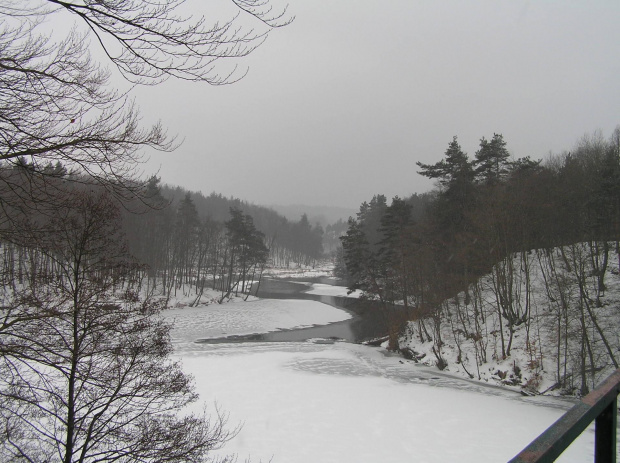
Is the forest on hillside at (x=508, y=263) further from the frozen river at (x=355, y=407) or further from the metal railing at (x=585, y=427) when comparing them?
the metal railing at (x=585, y=427)

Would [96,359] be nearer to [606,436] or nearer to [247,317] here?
[606,436]

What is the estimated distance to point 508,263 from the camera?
26234 millimetres

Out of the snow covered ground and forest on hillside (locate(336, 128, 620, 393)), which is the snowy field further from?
the snow covered ground

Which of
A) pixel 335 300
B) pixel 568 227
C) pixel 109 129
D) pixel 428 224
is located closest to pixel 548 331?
pixel 568 227

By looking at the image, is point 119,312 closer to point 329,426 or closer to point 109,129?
point 109,129

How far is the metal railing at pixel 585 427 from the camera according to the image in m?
1.21

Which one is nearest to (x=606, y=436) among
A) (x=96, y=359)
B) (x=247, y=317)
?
(x=96, y=359)

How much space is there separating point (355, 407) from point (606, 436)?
1698 cm

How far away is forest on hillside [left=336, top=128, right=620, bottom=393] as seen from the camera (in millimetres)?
20688

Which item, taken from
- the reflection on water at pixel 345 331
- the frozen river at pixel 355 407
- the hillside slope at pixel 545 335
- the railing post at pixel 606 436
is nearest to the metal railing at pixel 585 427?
the railing post at pixel 606 436

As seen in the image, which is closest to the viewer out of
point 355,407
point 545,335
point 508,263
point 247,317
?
point 355,407

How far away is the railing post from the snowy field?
12072 millimetres

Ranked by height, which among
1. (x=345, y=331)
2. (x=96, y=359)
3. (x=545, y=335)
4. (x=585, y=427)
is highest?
(x=585, y=427)

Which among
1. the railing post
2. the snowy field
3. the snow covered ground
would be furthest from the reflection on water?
the railing post
